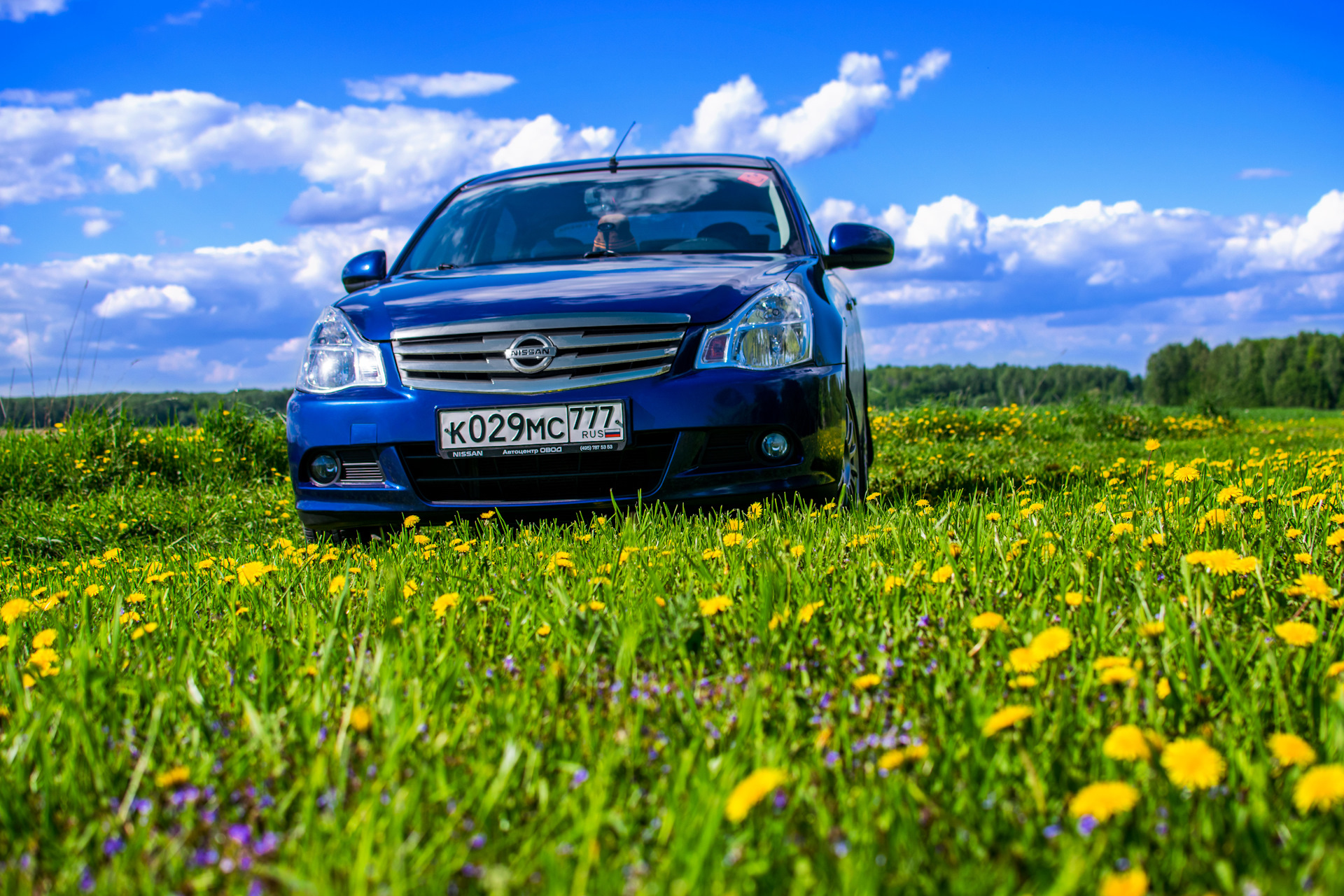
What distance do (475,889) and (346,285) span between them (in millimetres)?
3845

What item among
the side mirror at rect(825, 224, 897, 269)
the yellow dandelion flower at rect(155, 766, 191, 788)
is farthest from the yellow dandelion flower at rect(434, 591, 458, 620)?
the side mirror at rect(825, 224, 897, 269)

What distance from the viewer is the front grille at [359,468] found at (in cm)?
322

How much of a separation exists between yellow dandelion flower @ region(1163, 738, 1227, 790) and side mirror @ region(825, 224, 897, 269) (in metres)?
3.39

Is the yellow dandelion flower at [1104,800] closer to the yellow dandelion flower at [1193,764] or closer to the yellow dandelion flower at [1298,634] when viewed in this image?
the yellow dandelion flower at [1193,764]

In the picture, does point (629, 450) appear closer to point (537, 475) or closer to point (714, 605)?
point (537, 475)

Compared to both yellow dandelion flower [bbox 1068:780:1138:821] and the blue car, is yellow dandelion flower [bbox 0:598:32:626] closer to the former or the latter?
the blue car

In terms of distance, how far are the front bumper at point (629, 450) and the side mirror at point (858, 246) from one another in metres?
1.11

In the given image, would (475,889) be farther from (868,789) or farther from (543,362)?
(543,362)

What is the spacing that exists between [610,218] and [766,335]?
5.00ft

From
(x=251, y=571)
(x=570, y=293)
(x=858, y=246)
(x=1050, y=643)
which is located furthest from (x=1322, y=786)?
(x=858, y=246)

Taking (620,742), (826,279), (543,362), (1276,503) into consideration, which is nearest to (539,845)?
(620,742)

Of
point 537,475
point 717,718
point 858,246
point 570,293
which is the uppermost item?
point 858,246

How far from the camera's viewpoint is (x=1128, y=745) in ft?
3.33

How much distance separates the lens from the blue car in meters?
3.08
